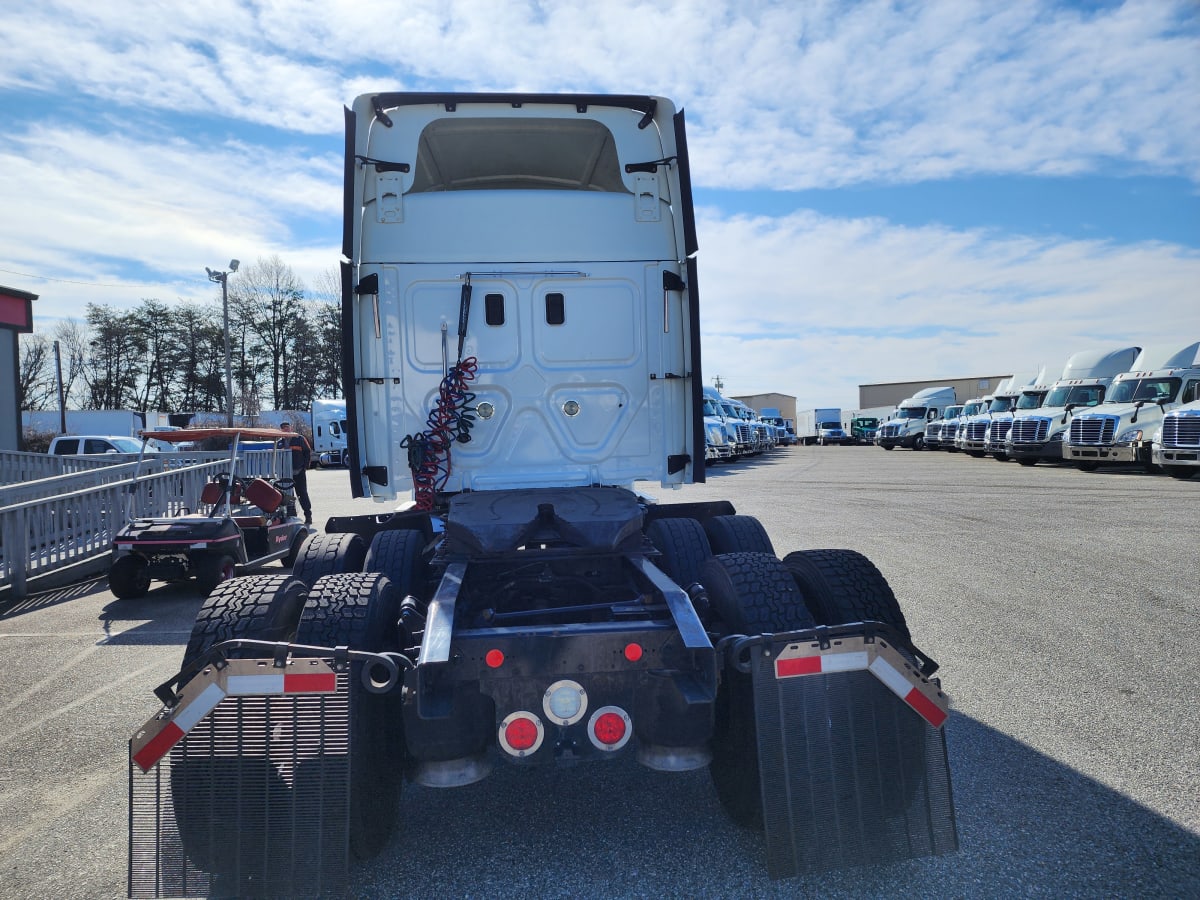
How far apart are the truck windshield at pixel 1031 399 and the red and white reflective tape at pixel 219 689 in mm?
28567

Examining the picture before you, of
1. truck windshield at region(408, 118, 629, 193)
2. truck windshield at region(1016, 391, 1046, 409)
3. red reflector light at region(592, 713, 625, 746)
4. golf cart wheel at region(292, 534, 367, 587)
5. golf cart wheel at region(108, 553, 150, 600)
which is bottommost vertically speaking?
golf cart wheel at region(108, 553, 150, 600)

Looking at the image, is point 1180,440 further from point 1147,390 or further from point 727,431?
point 727,431

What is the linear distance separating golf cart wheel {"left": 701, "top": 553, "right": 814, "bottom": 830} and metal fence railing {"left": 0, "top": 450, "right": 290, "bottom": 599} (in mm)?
7887

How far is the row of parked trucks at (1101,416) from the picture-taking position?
18000mm

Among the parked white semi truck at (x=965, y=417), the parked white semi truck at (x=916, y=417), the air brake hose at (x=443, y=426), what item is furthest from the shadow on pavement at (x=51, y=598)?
the parked white semi truck at (x=916, y=417)

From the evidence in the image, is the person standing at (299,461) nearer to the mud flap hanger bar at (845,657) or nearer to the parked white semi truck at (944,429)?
the mud flap hanger bar at (845,657)

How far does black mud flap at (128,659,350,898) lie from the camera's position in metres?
2.69

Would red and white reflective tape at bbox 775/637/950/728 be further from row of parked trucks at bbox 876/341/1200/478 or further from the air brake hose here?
row of parked trucks at bbox 876/341/1200/478

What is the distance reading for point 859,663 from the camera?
278cm

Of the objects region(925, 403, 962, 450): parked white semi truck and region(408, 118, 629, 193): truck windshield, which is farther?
region(925, 403, 962, 450): parked white semi truck

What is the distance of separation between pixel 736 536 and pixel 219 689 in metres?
2.98

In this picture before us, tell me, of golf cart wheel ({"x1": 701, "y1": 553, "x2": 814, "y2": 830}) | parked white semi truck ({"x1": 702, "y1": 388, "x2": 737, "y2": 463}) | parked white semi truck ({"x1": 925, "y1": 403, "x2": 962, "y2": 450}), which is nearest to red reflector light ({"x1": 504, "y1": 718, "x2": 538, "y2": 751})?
golf cart wheel ({"x1": 701, "y1": 553, "x2": 814, "y2": 830})

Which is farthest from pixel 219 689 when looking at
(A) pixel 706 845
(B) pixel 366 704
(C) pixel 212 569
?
(C) pixel 212 569

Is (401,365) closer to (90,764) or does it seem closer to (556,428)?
(556,428)
